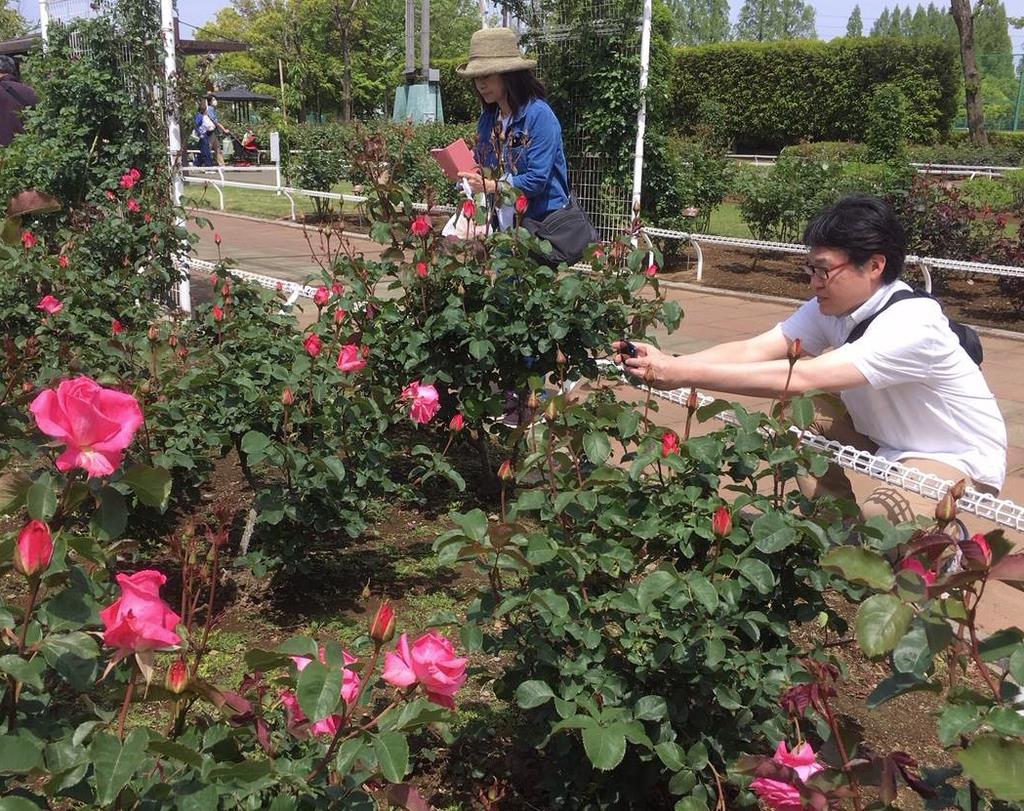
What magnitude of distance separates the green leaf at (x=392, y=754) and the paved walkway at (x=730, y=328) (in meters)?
0.81

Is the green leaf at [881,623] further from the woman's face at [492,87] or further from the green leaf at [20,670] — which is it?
the woman's face at [492,87]

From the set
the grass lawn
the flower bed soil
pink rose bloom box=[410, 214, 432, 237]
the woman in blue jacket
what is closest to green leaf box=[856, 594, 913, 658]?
pink rose bloom box=[410, 214, 432, 237]

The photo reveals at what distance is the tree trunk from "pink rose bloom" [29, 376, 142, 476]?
71.1 feet

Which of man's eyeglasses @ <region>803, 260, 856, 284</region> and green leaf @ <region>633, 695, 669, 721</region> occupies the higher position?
man's eyeglasses @ <region>803, 260, 856, 284</region>

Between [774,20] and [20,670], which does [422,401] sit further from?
[774,20]

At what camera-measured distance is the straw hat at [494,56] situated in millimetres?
4086

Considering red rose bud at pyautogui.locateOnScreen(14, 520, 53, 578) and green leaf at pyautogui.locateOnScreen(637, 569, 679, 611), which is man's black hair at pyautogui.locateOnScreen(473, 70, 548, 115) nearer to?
green leaf at pyautogui.locateOnScreen(637, 569, 679, 611)

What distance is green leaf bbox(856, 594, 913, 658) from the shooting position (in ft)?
3.36

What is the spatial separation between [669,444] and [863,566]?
2.43ft

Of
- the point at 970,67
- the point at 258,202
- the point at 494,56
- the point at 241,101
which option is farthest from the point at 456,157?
the point at 241,101

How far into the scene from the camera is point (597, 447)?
1855mm

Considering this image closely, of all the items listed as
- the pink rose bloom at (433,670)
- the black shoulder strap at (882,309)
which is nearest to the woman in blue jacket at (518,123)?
the black shoulder strap at (882,309)

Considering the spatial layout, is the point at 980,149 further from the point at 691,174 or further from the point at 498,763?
the point at 498,763

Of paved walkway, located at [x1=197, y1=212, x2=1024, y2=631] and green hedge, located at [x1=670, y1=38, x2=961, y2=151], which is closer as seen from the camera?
paved walkway, located at [x1=197, y1=212, x2=1024, y2=631]
